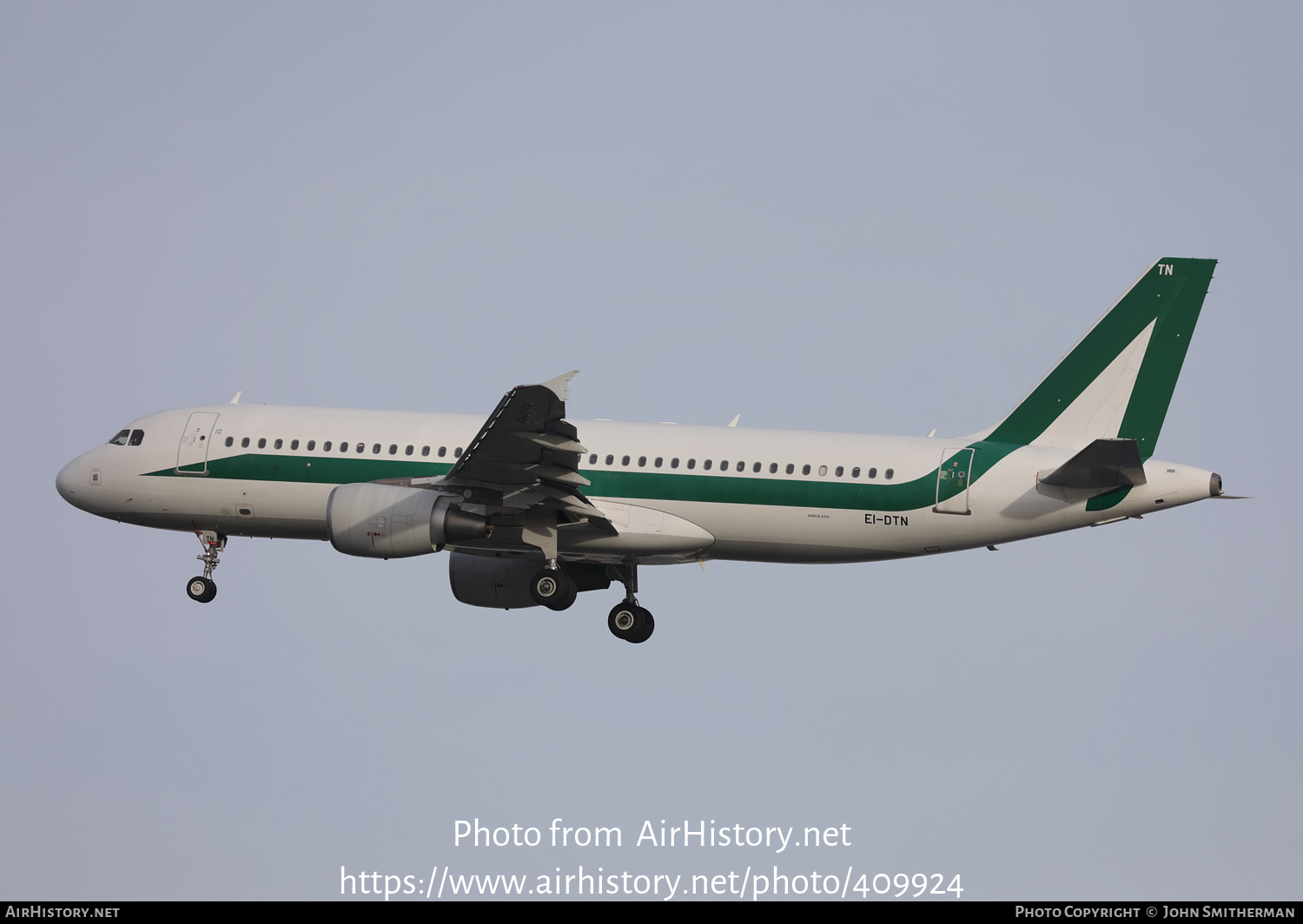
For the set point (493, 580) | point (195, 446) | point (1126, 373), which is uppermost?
point (1126, 373)

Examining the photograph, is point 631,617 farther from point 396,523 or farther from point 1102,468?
point 1102,468

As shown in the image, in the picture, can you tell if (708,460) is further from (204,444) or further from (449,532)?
(204,444)

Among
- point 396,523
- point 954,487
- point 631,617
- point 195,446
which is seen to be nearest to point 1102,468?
point 954,487

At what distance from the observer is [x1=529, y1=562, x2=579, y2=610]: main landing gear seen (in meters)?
39.0

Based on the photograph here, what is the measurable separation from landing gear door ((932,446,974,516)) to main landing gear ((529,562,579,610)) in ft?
30.3

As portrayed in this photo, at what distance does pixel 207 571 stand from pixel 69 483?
4.54 m

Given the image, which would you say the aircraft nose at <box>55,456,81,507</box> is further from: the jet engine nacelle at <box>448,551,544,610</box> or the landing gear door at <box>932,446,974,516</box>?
the landing gear door at <box>932,446,974,516</box>

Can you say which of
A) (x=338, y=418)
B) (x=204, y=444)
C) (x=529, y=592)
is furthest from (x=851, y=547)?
(x=204, y=444)

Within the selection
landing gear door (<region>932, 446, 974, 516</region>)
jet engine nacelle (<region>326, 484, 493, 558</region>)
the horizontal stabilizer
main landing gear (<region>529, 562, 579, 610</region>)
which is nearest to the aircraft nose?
jet engine nacelle (<region>326, 484, 493, 558</region>)

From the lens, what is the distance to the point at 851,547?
38375 millimetres

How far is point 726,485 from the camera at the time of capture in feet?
126

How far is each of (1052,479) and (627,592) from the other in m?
11.8

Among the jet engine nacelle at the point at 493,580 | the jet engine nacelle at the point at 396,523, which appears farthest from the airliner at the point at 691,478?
the jet engine nacelle at the point at 493,580

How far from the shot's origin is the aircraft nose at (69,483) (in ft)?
142
